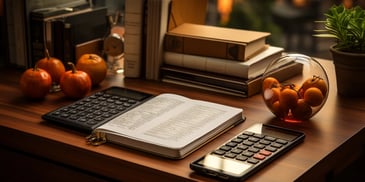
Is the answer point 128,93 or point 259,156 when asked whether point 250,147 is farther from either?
point 128,93

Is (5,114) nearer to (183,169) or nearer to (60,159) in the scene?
(60,159)

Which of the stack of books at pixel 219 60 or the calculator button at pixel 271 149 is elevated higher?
the stack of books at pixel 219 60

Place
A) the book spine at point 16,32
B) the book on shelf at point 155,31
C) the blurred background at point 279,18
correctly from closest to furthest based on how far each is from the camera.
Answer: the book on shelf at point 155,31
the book spine at point 16,32
the blurred background at point 279,18

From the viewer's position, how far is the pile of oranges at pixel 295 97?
1.41 metres

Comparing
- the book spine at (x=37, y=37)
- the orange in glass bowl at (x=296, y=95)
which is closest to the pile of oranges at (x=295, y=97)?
the orange in glass bowl at (x=296, y=95)

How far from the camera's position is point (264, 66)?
166 centimetres

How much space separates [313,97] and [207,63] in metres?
0.33

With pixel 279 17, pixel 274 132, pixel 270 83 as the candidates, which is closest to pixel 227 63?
pixel 270 83

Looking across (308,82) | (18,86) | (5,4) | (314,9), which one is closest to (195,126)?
(308,82)

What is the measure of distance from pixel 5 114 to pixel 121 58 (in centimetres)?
48

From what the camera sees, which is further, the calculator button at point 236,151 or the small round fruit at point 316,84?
the small round fruit at point 316,84

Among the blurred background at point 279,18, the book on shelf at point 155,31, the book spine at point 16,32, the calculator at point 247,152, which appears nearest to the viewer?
the calculator at point 247,152

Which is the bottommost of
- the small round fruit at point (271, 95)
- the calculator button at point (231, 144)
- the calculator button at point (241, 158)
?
the calculator button at point (241, 158)

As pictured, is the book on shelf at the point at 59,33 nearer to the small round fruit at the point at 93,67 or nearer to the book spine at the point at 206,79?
the small round fruit at the point at 93,67
